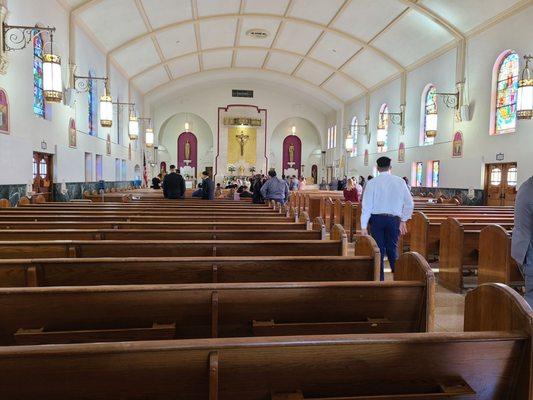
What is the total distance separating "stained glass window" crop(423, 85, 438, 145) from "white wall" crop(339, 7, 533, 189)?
0.79 ft

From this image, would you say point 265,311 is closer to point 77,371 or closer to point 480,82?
point 77,371

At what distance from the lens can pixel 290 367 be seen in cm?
121

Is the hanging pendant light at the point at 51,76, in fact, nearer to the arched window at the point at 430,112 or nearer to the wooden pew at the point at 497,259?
the wooden pew at the point at 497,259

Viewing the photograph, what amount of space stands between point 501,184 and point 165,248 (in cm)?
987

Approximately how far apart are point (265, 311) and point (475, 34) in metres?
11.9

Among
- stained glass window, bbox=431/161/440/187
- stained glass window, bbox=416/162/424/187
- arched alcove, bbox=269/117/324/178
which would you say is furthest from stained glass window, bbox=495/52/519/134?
arched alcove, bbox=269/117/324/178

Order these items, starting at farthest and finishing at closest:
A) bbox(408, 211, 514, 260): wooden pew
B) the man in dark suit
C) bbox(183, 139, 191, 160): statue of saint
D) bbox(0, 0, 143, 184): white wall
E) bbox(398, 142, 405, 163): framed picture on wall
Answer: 1. bbox(183, 139, 191, 160): statue of saint
2. bbox(398, 142, 405, 163): framed picture on wall
3. the man in dark suit
4. bbox(0, 0, 143, 184): white wall
5. bbox(408, 211, 514, 260): wooden pew

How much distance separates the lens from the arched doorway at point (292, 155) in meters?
25.1

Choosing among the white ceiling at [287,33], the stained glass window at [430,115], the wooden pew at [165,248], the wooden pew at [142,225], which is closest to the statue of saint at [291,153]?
the white ceiling at [287,33]

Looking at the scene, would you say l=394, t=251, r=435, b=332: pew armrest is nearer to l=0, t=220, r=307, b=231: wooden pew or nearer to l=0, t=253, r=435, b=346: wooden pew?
l=0, t=253, r=435, b=346: wooden pew

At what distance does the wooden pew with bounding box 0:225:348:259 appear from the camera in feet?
9.53

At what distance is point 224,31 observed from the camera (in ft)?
48.9

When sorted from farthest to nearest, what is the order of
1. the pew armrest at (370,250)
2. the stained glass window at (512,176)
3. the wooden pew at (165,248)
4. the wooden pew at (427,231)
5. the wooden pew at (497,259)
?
1. the stained glass window at (512,176)
2. the wooden pew at (427,231)
3. the wooden pew at (497,259)
4. the wooden pew at (165,248)
5. the pew armrest at (370,250)

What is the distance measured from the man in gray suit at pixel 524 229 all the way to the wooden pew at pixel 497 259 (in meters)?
1.54
